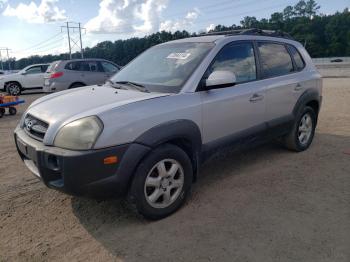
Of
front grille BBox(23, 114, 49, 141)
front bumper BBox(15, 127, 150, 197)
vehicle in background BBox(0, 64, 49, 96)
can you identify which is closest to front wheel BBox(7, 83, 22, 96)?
vehicle in background BBox(0, 64, 49, 96)

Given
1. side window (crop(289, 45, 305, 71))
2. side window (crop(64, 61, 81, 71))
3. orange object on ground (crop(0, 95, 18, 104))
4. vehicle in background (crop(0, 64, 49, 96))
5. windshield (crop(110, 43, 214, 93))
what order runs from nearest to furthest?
windshield (crop(110, 43, 214, 93)), side window (crop(289, 45, 305, 71)), orange object on ground (crop(0, 95, 18, 104)), side window (crop(64, 61, 81, 71)), vehicle in background (crop(0, 64, 49, 96))

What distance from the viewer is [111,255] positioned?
2.86 m

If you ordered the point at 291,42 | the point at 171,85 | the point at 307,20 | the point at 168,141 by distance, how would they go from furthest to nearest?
1. the point at 307,20
2. the point at 291,42
3. the point at 171,85
4. the point at 168,141

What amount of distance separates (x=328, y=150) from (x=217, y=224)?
10.2 feet

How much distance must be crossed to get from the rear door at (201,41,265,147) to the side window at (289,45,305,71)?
1134mm

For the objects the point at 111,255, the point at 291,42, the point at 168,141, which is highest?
the point at 291,42

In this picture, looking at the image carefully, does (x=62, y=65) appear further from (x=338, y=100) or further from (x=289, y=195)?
(x=289, y=195)

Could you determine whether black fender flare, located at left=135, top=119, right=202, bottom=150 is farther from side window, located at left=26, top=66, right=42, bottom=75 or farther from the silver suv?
side window, located at left=26, top=66, right=42, bottom=75

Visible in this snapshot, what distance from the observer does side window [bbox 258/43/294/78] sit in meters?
4.59

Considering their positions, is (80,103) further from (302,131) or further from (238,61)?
(302,131)

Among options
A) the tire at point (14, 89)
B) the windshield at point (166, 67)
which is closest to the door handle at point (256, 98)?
the windshield at point (166, 67)

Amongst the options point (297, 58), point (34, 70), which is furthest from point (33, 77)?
point (297, 58)

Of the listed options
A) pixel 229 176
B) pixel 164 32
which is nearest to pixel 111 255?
pixel 229 176

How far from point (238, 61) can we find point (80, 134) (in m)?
2.23
